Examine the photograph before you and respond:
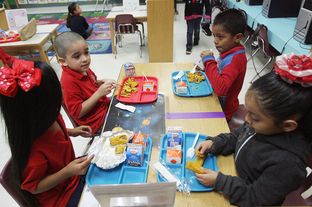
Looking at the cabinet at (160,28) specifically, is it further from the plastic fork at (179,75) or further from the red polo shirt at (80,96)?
the red polo shirt at (80,96)

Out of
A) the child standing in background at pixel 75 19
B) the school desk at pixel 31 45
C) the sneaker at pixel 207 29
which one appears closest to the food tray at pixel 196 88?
the school desk at pixel 31 45

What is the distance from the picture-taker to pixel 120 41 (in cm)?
447

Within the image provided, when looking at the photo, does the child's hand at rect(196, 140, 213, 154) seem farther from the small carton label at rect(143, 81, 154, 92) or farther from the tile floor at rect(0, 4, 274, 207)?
the tile floor at rect(0, 4, 274, 207)

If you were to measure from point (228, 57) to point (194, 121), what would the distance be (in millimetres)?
494

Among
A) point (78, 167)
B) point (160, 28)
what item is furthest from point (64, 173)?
point (160, 28)

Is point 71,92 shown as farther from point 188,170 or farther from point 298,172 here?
point 298,172

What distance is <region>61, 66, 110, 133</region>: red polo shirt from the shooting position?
1378 millimetres

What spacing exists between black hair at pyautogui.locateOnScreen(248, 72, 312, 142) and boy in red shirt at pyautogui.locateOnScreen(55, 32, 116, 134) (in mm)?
941

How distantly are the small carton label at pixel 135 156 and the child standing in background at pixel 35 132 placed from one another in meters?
0.18

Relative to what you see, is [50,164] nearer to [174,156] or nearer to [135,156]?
[135,156]

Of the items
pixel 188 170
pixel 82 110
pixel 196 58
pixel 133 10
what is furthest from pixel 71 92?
pixel 133 10

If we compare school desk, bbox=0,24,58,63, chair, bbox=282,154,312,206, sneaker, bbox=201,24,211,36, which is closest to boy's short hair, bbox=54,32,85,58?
chair, bbox=282,154,312,206

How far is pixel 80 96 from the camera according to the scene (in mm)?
1436

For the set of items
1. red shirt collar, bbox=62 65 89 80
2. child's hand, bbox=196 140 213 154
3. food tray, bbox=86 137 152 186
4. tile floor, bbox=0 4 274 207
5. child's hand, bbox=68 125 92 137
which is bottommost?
tile floor, bbox=0 4 274 207
